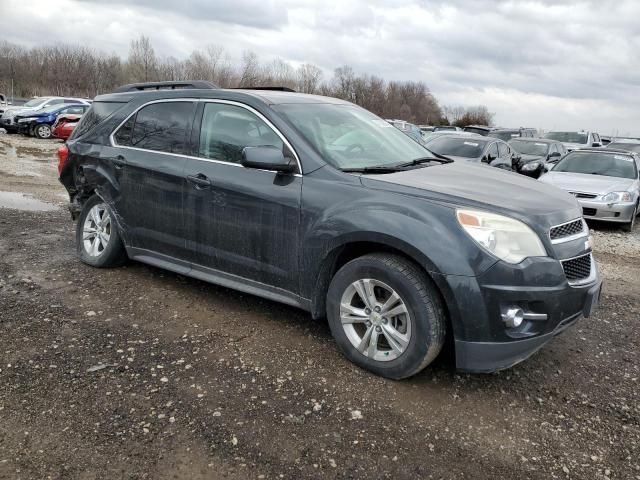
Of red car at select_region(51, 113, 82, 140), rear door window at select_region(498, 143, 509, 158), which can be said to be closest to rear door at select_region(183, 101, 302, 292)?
rear door window at select_region(498, 143, 509, 158)

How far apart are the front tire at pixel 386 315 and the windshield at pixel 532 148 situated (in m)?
13.0

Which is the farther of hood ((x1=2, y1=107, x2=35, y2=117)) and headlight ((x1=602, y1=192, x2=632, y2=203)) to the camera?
hood ((x1=2, y1=107, x2=35, y2=117))

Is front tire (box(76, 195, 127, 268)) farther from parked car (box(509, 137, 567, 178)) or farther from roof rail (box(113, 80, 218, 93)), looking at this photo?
parked car (box(509, 137, 567, 178))

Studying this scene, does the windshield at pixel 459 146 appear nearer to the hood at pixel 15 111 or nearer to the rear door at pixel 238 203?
the rear door at pixel 238 203

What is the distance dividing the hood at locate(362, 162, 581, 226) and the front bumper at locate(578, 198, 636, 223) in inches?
228

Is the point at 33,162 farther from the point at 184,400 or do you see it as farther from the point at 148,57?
the point at 148,57

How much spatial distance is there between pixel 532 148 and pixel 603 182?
5840mm

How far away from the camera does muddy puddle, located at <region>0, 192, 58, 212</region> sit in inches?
324

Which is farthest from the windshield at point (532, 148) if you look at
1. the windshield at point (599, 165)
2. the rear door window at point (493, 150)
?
the rear door window at point (493, 150)

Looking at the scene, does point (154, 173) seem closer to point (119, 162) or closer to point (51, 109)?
point (119, 162)

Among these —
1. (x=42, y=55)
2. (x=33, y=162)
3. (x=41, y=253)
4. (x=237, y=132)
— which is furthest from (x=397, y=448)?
(x=42, y=55)

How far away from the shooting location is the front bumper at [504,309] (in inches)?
118

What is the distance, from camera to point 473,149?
35.8 feet

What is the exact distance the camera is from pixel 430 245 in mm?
3100
